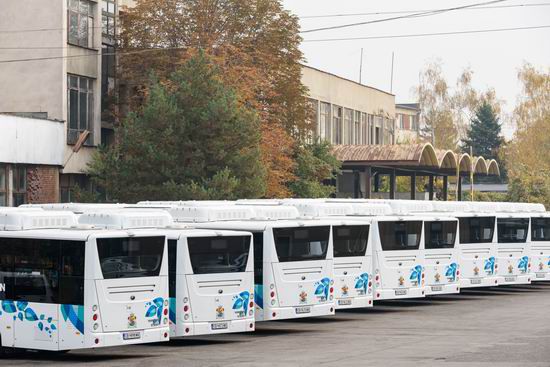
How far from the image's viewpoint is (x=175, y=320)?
24.9m

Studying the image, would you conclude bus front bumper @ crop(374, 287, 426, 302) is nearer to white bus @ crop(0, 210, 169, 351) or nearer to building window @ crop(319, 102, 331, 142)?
white bus @ crop(0, 210, 169, 351)

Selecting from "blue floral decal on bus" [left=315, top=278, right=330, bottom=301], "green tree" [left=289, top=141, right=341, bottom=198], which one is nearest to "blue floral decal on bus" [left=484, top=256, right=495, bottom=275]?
"blue floral decal on bus" [left=315, top=278, right=330, bottom=301]

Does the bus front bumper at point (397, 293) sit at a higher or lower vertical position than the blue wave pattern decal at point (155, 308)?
lower

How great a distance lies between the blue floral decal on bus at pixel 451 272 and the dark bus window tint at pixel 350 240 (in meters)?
4.86

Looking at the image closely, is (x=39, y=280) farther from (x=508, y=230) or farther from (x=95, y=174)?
(x=95, y=174)

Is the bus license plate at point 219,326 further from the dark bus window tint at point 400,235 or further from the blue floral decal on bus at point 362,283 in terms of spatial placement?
the dark bus window tint at point 400,235

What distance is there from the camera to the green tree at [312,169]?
221 ft

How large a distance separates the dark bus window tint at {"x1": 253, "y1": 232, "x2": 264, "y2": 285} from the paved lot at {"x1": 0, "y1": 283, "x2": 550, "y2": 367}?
48.1 inches

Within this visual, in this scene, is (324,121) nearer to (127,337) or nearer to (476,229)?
(476,229)

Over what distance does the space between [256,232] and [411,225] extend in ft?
26.1

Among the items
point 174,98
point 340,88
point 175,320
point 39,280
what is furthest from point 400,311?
point 340,88

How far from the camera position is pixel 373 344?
82.7ft

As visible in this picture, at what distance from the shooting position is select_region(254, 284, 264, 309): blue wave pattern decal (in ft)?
92.0

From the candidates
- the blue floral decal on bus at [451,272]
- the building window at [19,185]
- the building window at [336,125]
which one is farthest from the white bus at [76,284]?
the building window at [336,125]
